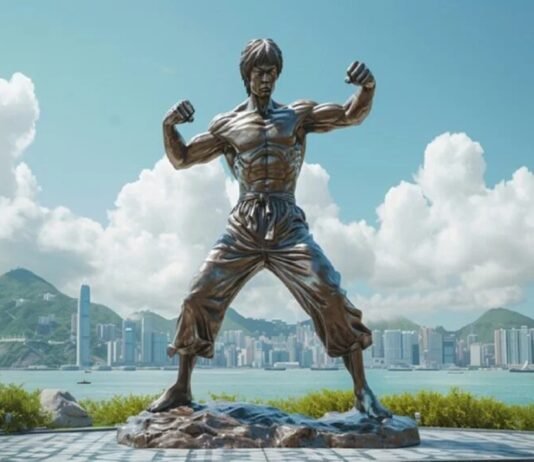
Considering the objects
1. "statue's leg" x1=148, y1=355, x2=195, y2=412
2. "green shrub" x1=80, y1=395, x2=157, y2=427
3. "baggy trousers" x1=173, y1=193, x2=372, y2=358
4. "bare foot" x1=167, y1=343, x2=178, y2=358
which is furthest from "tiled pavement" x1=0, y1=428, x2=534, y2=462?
"green shrub" x1=80, y1=395, x2=157, y2=427

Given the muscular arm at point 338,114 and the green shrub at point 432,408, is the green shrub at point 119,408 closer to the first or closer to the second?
the green shrub at point 432,408

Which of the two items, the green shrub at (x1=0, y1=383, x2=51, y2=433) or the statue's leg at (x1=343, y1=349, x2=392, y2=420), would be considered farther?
the green shrub at (x1=0, y1=383, x2=51, y2=433)

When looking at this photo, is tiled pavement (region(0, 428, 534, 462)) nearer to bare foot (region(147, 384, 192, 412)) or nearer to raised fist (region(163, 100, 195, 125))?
bare foot (region(147, 384, 192, 412))

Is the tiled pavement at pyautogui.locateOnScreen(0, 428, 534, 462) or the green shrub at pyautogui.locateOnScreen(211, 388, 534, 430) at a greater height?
the green shrub at pyautogui.locateOnScreen(211, 388, 534, 430)

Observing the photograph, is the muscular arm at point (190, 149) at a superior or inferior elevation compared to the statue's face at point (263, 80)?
inferior

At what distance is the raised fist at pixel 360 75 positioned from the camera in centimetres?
866

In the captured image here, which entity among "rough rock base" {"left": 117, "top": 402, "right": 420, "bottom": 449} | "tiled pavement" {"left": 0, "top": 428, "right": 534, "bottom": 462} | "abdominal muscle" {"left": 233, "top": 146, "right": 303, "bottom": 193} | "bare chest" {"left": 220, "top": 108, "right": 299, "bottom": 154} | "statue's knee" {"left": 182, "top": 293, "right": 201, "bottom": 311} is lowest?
"tiled pavement" {"left": 0, "top": 428, "right": 534, "bottom": 462}

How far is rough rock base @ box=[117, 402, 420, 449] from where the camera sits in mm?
7816

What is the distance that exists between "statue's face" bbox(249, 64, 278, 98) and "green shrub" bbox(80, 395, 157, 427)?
15.9 ft

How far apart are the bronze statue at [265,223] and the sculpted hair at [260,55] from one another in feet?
0.03

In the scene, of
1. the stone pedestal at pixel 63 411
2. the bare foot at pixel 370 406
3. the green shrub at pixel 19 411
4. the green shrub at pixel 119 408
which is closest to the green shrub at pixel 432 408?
the green shrub at pixel 119 408

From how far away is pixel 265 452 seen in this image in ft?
24.6

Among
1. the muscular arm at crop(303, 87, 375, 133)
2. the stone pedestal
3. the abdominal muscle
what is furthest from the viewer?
the stone pedestal

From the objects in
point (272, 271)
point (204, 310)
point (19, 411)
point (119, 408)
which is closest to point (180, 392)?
point (204, 310)
